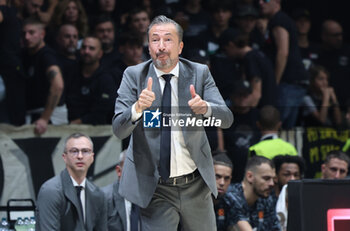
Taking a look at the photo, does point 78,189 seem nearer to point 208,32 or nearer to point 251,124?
point 251,124

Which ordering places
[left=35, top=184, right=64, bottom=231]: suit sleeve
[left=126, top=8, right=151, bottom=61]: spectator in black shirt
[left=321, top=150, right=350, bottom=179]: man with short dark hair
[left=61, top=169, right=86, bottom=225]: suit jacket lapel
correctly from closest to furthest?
[left=35, top=184, right=64, bottom=231]: suit sleeve < [left=61, top=169, right=86, bottom=225]: suit jacket lapel < [left=321, top=150, right=350, bottom=179]: man with short dark hair < [left=126, top=8, right=151, bottom=61]: spectator in black shirt

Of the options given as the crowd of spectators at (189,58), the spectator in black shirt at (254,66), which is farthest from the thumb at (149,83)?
the spectator in black shirt at (254,66)

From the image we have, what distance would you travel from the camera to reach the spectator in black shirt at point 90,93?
697 centimetres

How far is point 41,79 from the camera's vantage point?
708cm

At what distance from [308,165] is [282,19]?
70.9 inches

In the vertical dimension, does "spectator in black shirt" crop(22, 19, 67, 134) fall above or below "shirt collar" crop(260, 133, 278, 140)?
above

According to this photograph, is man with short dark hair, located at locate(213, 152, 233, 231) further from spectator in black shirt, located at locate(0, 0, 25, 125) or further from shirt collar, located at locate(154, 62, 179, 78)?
shirt collar, located at locate(154, 62, 179, 78)

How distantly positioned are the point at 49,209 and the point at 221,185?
163 centimetres

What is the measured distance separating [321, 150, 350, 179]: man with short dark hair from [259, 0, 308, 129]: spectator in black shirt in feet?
4.31

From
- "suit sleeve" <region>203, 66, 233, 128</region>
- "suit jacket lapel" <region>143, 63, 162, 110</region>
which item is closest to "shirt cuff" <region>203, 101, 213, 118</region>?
"suit sleeve" <region>203, 66, 233, 128</region>

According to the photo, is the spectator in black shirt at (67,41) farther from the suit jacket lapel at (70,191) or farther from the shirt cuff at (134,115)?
the shirt cuff at (134,115)

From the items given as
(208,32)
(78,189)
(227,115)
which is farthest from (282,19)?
(227,115)

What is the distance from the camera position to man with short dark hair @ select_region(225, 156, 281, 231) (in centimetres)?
616

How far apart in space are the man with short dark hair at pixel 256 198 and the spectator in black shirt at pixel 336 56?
7.78 feet
